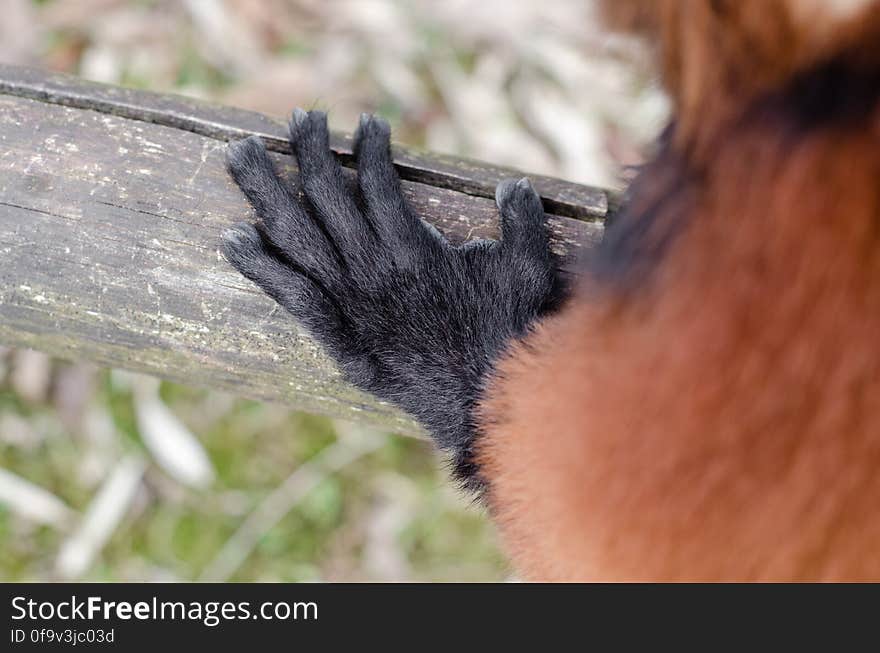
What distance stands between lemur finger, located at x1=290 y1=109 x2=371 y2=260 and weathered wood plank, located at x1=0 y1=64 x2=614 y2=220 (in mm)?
49

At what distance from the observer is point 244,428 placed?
2.53 m

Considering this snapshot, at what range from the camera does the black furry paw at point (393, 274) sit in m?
1.35

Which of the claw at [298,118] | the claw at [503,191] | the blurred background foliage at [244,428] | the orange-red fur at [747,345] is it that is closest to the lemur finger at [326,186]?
the claw at [298,118]

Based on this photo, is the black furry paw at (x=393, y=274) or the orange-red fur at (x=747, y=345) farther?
the black furry paw at (x=393, y=274)

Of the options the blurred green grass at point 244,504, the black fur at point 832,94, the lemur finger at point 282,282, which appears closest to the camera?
the black fur at point 832,94

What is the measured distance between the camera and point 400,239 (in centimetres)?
135

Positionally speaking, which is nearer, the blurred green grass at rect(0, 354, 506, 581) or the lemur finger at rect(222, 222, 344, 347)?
the lemur finger at rect(222, 222, 344, 347)

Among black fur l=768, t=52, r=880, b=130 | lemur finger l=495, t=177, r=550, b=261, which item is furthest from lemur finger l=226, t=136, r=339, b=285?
black fur l=768, t=52, r=880, b=130

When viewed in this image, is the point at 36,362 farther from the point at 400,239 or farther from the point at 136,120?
the point at 400,239

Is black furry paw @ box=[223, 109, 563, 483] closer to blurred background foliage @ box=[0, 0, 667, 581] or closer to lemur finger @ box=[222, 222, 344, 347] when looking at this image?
lemur finger @ box=[222, 222, 344, 347]

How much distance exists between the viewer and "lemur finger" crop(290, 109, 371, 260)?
1.36 metres

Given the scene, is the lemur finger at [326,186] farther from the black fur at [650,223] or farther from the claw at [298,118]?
the black fur at [650,223]

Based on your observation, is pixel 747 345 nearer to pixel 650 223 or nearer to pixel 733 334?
pixel 733 334

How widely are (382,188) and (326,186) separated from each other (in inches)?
3.5
